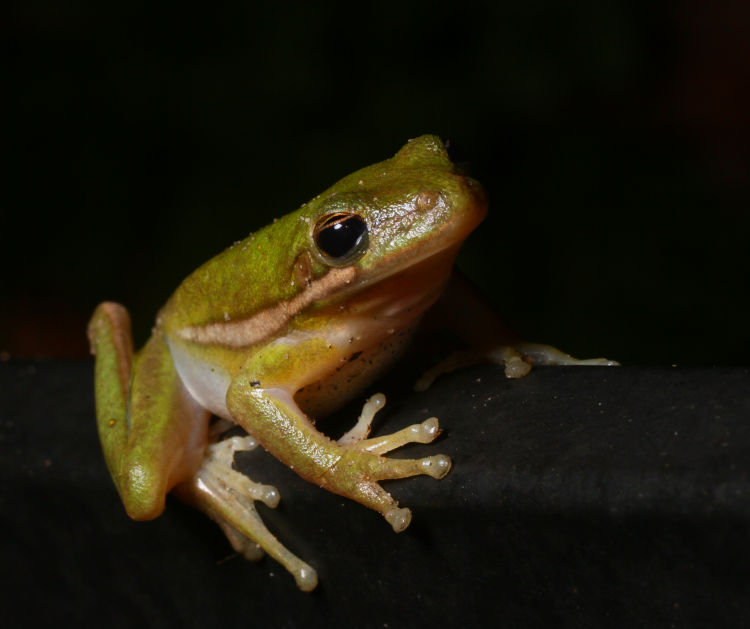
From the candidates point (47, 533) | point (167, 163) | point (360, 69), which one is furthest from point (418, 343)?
point (167, 163)

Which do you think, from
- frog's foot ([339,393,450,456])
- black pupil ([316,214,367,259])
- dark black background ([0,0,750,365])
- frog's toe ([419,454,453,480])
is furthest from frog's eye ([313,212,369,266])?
dark black background ([0,0,750,365])

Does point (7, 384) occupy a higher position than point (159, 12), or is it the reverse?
point (159, 12)

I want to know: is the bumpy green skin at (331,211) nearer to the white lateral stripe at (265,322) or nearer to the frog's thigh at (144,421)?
the white lateral stripe at (265,322)

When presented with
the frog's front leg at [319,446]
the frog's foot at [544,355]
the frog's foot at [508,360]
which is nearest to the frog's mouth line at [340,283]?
the frog's front leg at [319,446]

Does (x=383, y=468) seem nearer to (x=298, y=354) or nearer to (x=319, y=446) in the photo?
(x=319, y=446)

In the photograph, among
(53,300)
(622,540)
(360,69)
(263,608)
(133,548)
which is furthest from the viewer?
(53,300)

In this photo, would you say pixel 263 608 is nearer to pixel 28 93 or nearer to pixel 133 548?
pixel 133 548
